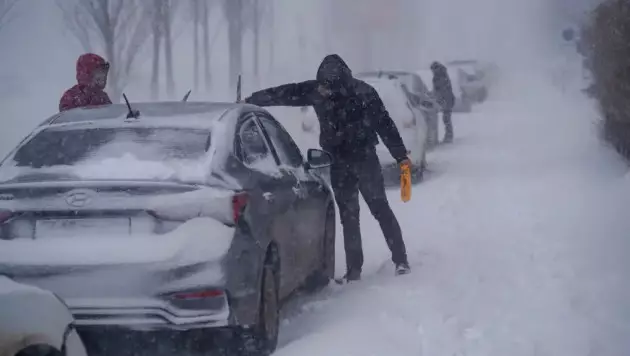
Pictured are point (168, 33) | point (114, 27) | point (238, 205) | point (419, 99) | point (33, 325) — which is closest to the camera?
point (33, 325)

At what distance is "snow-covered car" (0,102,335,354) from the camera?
485 cm

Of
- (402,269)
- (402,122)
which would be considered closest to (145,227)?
(402,269)

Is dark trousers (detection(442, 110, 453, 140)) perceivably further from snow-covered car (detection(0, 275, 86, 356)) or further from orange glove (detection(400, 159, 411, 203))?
snow-covered car (detection(0, 275, 86, 356))

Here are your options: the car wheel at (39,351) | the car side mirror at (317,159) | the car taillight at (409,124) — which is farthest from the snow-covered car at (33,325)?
the car taillight at (409,124)

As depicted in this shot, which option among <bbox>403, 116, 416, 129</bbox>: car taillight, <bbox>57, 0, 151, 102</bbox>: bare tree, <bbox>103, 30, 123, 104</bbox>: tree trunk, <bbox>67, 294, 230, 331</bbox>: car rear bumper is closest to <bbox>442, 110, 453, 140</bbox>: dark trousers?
<bbox>403, 116, 416, 129</bbox>: car taillight

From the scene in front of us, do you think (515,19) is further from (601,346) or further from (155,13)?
(601,346)

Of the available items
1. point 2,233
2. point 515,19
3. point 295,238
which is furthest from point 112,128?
point 515,19

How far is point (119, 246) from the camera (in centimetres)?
486

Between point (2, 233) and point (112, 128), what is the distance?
991 millimetres

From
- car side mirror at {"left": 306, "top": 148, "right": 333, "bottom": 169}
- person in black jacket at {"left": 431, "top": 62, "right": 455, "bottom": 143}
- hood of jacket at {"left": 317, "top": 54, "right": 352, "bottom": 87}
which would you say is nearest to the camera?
car side mirror at {"left": 306, "top": 148, "right": 333, "bottom": 169}

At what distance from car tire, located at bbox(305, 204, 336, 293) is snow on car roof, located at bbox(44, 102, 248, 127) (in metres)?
1.58

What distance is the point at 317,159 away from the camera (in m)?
6.89

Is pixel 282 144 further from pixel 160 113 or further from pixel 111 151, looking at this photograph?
pixel 111 151

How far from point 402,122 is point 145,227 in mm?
9169
